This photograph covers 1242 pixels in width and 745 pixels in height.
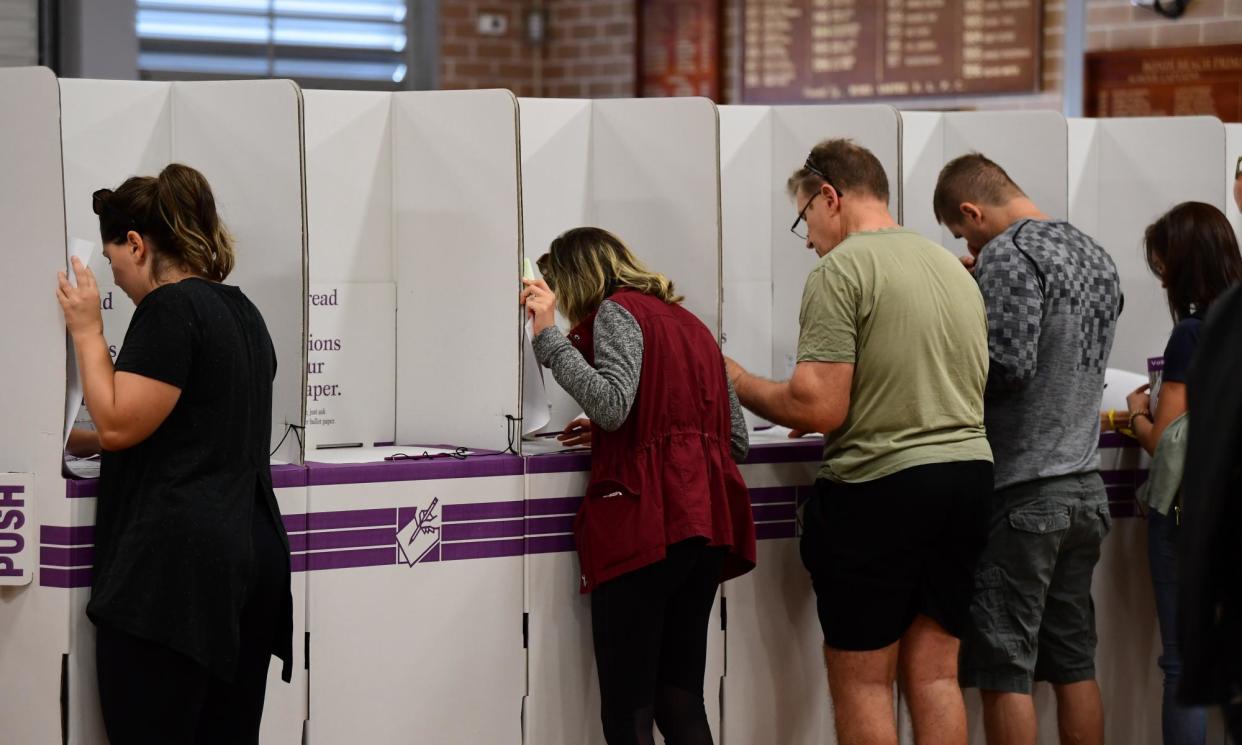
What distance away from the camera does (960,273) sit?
264cm

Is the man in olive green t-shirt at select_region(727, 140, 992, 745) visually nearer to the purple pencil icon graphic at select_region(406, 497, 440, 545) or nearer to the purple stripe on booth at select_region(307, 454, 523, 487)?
the purple stripe on booth at select_region(307, 454, 523, 487)

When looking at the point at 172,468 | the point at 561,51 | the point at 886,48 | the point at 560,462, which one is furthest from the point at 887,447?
the point at 561,51

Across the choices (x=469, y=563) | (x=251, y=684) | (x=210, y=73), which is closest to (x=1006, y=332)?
(x=469, y=563)

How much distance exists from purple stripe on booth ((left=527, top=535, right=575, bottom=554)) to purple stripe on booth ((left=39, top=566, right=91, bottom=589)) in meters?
0.84

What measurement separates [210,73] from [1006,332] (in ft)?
12.5

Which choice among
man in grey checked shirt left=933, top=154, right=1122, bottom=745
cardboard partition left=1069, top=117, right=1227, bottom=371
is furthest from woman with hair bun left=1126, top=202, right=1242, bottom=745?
cardboard partition left=1069, top=117, right=1227, bottom=371

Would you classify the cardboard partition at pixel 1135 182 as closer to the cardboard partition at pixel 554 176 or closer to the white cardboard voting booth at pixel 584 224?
the white cardboard voting booth at pixel 584 224

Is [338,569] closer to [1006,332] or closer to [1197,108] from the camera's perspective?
Answer: [1006,332]

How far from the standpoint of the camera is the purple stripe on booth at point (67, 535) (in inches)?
97.2

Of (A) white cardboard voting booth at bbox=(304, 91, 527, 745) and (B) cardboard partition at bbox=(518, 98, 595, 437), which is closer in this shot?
(A) white cardboard voting booth at bbox=(304, 91, 527, 745)

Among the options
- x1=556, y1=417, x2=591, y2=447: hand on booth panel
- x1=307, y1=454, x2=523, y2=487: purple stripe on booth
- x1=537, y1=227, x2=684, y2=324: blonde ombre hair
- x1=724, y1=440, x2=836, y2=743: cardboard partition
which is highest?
x1=537, y1=227, x2=684, y2=324: blonde ombre hair

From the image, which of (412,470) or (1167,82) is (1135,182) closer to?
(1167,82)

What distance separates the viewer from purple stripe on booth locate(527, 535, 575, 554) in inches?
112

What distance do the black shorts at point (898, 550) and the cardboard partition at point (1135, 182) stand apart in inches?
46.7
